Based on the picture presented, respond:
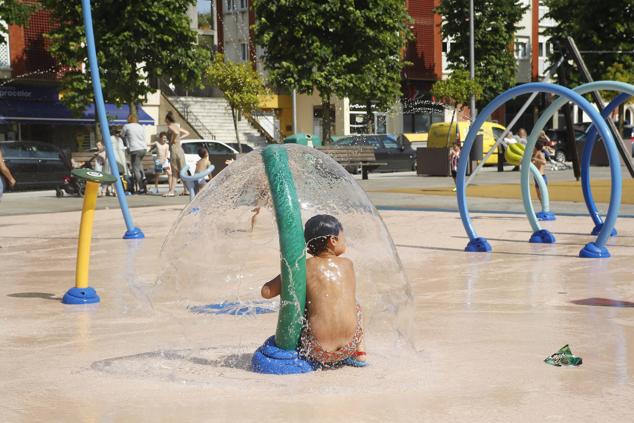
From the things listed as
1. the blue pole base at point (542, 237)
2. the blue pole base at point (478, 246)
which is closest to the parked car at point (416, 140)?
the blue pole base at point (542, 237)

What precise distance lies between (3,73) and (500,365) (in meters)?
33.8

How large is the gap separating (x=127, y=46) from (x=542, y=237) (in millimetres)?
22662

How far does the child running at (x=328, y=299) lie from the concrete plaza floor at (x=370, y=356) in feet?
0.47

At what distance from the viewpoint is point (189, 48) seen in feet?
113

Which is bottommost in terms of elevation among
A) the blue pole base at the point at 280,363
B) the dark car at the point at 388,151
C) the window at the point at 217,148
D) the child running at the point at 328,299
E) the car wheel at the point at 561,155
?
the car wheel at the point at 561,155

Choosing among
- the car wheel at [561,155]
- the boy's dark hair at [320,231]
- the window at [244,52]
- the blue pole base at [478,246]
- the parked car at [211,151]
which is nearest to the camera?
the boy's dark hair at [320,231]

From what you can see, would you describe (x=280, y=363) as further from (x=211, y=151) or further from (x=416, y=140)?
(x=416, y=140)

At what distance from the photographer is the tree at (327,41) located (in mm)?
40062

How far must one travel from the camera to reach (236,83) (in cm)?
4666

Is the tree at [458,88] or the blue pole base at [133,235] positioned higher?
the tree at [458,88]

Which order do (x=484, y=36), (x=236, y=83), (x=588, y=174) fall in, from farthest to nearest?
(x=484, y=36), (x=236, y=83), (x=588, y=174)

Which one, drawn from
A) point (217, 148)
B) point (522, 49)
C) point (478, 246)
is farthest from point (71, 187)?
point (522, 49)

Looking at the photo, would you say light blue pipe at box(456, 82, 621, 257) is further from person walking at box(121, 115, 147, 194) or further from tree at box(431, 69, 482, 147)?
tree at box(431, 69, 482, 147)

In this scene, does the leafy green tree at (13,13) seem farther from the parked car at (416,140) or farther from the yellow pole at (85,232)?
the yellow pole at (85,232)
